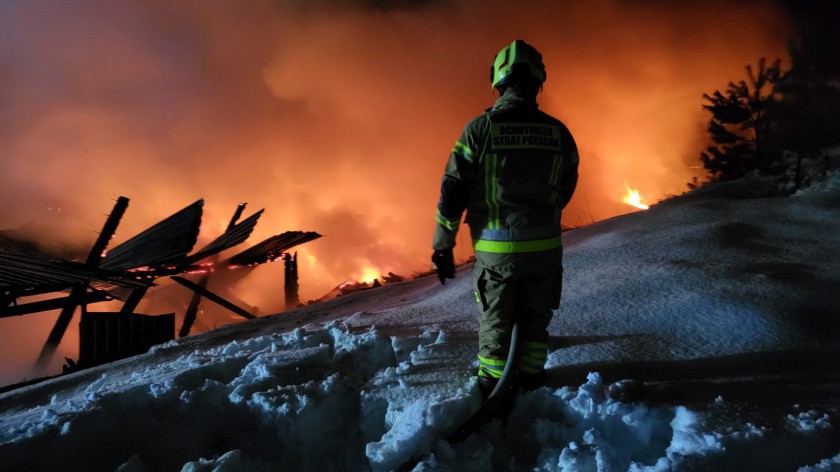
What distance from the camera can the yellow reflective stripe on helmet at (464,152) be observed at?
92.4 inches

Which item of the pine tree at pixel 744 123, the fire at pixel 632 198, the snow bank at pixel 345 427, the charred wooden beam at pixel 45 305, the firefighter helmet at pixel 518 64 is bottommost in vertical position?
the snow bank at pixel 345 427

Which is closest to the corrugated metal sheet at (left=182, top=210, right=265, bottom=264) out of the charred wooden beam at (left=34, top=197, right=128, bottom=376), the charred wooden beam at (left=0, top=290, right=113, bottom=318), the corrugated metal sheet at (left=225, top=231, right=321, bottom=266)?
the corrugated metal sheet at (left=225, top=231, right=321, bottom=266)

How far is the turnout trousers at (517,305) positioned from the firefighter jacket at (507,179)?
58mm

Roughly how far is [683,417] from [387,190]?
23.1 metres

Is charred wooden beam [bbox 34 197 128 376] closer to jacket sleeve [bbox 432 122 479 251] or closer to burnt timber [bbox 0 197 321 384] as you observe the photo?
burnt timber [bbox 0 197 321 384]

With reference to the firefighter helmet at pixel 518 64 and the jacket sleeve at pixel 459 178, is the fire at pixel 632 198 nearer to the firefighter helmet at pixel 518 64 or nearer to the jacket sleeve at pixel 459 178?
the firefighter helmet at pixel 518 64

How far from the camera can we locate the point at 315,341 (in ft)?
11.4

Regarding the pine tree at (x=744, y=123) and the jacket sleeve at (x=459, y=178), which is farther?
the pine tree at (x=744, y=123)

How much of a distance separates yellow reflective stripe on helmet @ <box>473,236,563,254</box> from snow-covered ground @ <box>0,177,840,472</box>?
27.2 inches

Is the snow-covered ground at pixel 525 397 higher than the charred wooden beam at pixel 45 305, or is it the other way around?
the charred wooden beam at pixel 45 305

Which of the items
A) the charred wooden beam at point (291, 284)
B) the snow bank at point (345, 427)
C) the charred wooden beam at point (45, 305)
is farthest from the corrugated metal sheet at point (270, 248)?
the snow bank at point (345, 427)

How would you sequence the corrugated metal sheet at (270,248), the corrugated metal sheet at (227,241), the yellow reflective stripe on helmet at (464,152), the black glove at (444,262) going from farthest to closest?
1. the corrugated metal sheet at (270,248)
2. the corrugated metal sheet at (227,241)
3. the black glove at (444,262)
4. the yellow reflective stripe on helmet at (464,152)

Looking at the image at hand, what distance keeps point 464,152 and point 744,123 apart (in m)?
11.0

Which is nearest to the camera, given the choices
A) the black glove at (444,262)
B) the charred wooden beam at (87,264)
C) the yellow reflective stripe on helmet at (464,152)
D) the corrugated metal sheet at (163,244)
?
the yellow reflective stripe on helmet at (464,152)
